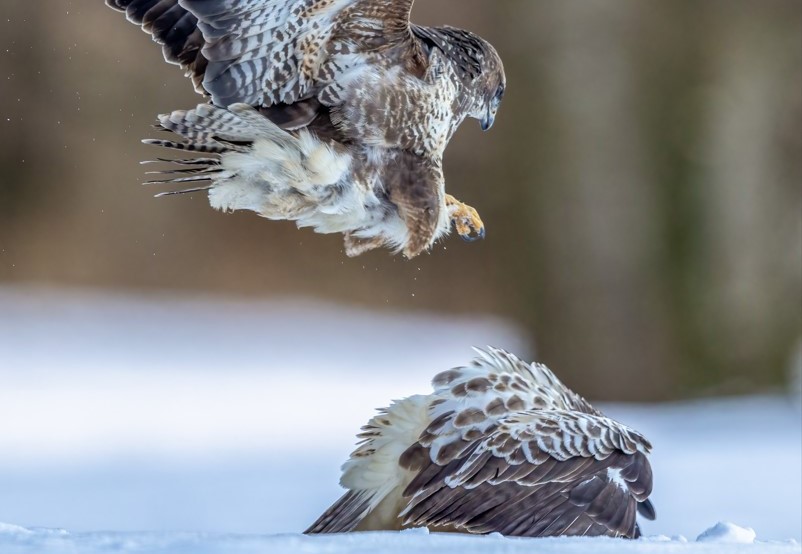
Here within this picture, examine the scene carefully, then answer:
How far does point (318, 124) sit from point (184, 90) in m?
5.38

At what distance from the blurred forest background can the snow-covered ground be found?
50 cm

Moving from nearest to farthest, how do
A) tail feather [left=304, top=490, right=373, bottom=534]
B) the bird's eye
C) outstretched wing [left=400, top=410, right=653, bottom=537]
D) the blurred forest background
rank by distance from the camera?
outstretched wing [left=400, top=410, right=653, bottom=537] → tail feather [left=304, top=490, right=373, bottom=534] → the bird's eye → the blurred forest background

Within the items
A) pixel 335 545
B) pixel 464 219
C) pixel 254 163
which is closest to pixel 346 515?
pixel 335 545

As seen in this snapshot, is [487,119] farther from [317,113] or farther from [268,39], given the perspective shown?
[268,39]

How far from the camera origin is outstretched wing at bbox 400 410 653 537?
9.46ft

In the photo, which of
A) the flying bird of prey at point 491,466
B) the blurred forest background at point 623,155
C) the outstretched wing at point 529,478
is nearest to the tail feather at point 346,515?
the flying bird of prey at point 491,466

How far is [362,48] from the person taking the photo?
3326mm

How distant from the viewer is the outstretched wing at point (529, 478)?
9.46 feet

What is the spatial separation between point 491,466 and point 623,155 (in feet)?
15.6

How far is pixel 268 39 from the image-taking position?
3.13 meters

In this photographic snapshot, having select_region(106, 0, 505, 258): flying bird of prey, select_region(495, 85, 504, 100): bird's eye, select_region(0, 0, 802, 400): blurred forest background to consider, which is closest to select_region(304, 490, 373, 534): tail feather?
select_region(106, 0, 505, 258): flying bird of prey

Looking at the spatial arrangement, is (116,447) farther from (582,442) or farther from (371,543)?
(371,543)

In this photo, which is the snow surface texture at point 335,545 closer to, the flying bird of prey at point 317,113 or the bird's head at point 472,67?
the flying bird of prey at point 317,113

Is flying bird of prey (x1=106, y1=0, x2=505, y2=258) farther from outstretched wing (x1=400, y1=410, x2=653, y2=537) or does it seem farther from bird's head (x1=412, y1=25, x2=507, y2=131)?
outstretched wing (x1=400, y1=410, x2=653, y2=537)
